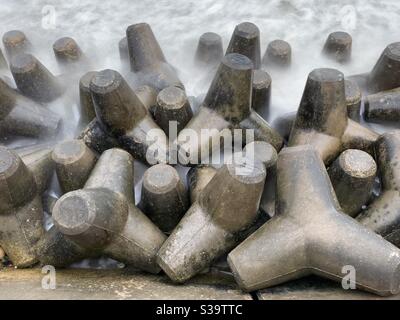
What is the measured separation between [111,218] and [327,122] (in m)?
0.93

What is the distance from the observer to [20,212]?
1702 millimetres

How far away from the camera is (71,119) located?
2.22 meters

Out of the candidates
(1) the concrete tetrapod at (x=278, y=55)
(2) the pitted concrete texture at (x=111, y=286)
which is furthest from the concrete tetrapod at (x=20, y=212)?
(1) the concrete tetrapod at (x=278, y=55)

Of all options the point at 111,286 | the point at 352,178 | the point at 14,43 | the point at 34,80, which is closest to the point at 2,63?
the point at 14,43

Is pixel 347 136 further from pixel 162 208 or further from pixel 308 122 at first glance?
pixel 162 208

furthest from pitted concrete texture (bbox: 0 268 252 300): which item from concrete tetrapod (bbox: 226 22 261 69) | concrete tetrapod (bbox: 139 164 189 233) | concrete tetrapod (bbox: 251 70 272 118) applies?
concrete tetrapod (bbox: 226 22 261 69)

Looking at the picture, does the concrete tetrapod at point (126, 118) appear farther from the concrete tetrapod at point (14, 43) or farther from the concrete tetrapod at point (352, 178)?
the concrete tetrapod at point (14, 43)

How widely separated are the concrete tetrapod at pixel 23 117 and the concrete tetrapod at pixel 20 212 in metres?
0.35

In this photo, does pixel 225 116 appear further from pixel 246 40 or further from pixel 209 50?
pixel 209 50

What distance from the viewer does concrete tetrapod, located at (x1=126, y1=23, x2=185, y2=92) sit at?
7.32 feet

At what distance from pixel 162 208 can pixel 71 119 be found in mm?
816

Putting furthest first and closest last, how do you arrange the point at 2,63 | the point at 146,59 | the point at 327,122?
the point at 2,63, the point at 146,59, the point at 327,122

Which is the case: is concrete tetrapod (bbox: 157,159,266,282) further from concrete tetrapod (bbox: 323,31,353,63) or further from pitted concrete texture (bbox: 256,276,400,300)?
concrete tetrapod (bbox: 323,31,353,63)

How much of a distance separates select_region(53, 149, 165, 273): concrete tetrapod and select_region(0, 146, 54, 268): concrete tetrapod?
9.0 inches
